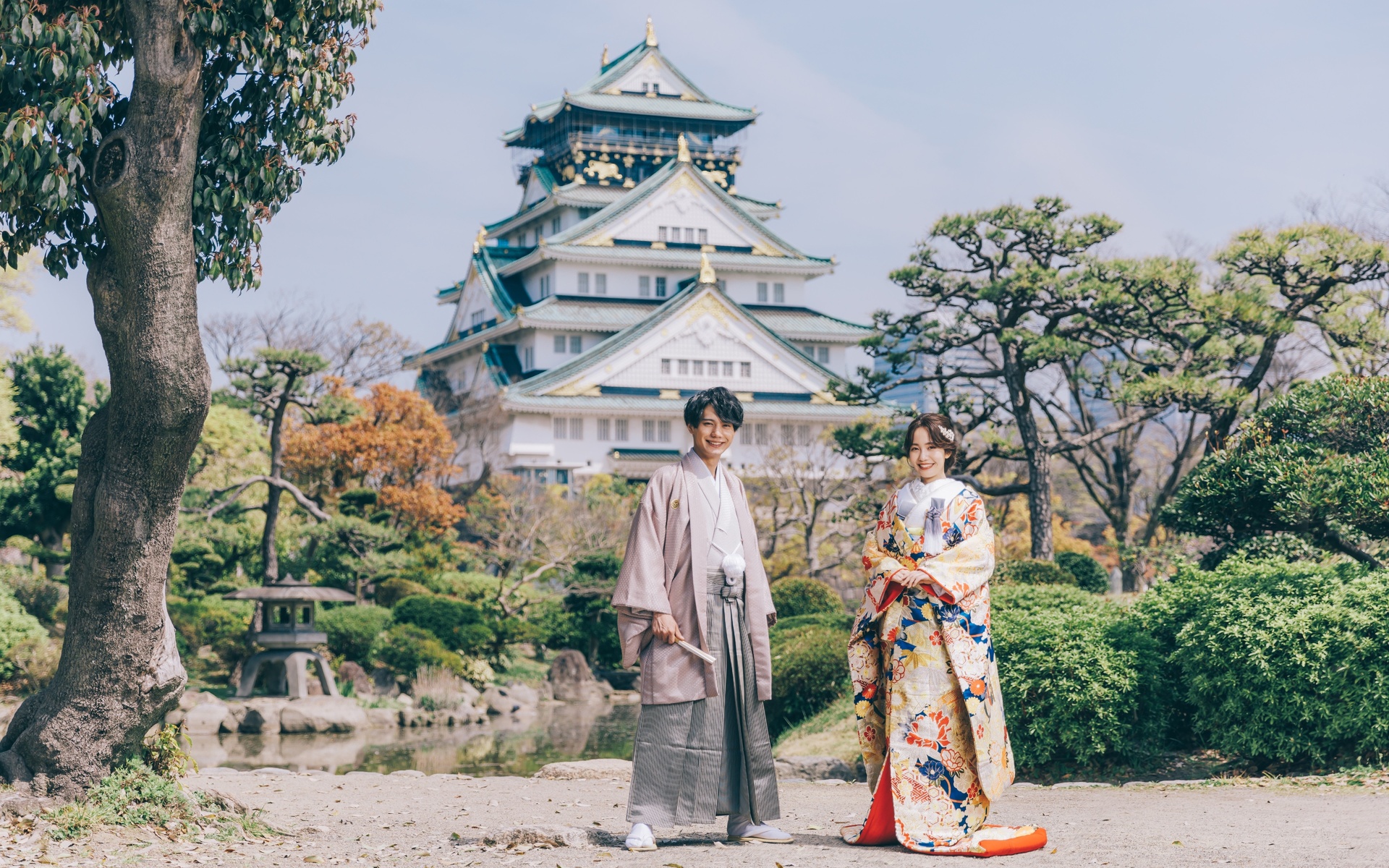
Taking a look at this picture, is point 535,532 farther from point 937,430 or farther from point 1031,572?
point 937,430

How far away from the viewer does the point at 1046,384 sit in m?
22.9

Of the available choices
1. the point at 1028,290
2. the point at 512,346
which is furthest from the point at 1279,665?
the point at 512,346

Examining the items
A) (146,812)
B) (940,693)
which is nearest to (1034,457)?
(940,693)

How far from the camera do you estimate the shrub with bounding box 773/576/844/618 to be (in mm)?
16922

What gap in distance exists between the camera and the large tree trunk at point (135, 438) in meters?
5.32

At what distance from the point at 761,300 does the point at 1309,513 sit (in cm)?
3112

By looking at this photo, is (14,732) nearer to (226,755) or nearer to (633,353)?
(226,755)

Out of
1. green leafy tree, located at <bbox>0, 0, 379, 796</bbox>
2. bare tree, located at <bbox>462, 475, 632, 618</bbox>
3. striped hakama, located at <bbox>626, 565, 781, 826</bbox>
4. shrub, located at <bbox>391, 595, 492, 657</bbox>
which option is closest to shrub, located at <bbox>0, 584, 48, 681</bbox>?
shrub, located at <bbox>391, 595, 492, 657</bbox>

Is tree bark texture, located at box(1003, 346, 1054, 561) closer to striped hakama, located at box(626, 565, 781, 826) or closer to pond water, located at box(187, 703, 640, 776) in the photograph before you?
pond water, located at box(187, 703, 640, 776)

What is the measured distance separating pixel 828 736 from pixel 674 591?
5.57 meters

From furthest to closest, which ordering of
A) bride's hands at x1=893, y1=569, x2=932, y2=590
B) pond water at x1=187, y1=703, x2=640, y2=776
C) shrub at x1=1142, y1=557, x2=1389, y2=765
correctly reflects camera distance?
pond water at x1=187, y1=703, x2=640, y2=776 < shrub at x1=1142, y1=557, x2=1389, y2=765 < bride's hands at x1=893, y1=569, x2=932, y2=590

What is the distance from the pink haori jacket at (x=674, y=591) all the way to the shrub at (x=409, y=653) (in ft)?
43.9

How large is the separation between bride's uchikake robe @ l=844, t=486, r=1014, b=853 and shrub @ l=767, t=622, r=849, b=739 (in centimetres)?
585

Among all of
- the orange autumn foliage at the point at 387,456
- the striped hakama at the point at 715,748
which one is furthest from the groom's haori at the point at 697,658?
the orange autumn foliage at the point at 387,456
